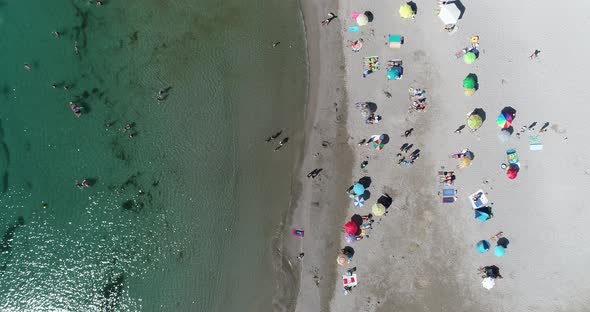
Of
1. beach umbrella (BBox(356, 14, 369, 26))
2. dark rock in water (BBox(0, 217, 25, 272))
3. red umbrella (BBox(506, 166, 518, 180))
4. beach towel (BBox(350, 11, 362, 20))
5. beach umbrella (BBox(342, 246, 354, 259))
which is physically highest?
beach towel (BBox(350, 11, 362, 20))

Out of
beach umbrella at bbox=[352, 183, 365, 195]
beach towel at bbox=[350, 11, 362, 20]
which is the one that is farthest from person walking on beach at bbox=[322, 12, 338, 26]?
beach umbrella at bbox=[352, 183, 365, 195]

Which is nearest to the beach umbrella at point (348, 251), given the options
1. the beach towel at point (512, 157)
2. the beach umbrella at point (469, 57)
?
the beach towel at point (512, 157)

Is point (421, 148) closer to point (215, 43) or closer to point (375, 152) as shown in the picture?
point (375, 152)

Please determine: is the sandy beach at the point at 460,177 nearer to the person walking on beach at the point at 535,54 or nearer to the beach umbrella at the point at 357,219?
the person walking on beach at the point at 535,54

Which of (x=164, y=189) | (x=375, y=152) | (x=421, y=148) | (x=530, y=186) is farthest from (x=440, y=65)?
(x=164, y=189)

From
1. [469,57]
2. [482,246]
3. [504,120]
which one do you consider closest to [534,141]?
[504,120]

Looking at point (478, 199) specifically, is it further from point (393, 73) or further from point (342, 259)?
point (393, 73)

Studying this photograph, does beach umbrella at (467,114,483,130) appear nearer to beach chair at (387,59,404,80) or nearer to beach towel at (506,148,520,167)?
beach towel at (506,148,520,167)
